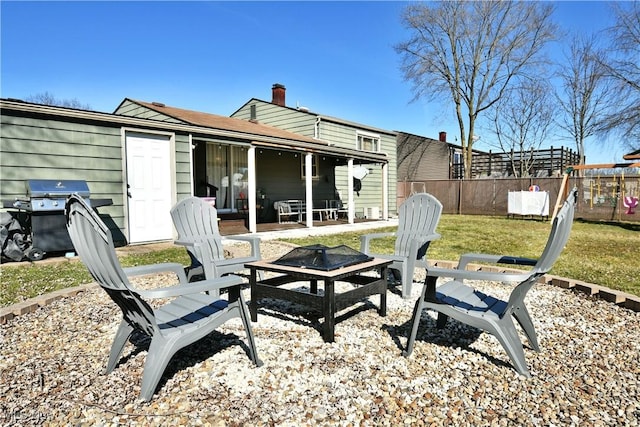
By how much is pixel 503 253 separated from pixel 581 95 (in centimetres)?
2195

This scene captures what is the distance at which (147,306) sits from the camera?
1.83 m

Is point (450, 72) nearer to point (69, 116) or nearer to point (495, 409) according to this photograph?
point (69, 116)

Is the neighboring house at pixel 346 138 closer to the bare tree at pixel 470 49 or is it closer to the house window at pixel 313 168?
the house window at pixel 313 168

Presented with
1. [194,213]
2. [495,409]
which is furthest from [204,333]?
[194,213]

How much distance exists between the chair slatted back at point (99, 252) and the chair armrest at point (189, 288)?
0.06 metres

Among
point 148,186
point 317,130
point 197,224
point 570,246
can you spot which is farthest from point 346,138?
point 197,224

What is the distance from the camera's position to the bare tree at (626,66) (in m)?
14.7

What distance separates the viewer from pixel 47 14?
8.95m

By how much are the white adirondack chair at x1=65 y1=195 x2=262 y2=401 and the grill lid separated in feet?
14.4

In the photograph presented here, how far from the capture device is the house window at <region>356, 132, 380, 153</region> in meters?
14.9

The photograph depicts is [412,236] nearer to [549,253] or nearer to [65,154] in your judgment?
[549,253]

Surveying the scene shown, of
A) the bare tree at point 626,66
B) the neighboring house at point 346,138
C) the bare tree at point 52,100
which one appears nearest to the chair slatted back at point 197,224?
the neighboring house at point 346,138

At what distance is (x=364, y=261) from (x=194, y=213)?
80.7 inches

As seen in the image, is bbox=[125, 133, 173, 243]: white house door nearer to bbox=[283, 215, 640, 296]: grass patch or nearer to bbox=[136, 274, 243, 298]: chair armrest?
bbox=[283, 215, 640, 296]: grass patch
